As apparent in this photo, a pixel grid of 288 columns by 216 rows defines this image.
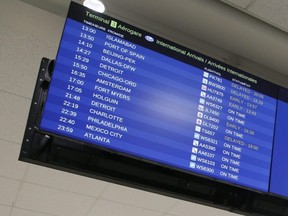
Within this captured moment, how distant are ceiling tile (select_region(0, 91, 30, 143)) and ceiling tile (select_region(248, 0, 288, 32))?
1779 mm

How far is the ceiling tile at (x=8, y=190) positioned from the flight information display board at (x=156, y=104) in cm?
231

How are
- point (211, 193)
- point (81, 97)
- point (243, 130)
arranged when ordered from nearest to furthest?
point (81, 97) < point (211, 193) < point (243, 130)

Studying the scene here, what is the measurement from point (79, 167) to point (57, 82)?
0.40m

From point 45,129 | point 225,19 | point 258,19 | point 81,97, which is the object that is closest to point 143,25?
point 225,19

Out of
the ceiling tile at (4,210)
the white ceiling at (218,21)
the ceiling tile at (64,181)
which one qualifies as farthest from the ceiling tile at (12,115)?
the ceiling tile at (4,210)

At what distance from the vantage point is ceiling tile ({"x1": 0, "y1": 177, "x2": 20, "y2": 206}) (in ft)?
12.8

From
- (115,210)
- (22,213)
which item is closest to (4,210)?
(22,213)

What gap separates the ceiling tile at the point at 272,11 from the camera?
7.61 feet

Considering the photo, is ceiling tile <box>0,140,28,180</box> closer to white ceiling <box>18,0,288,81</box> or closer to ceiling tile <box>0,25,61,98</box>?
ceiling tile <box>0,25,61,98</box>

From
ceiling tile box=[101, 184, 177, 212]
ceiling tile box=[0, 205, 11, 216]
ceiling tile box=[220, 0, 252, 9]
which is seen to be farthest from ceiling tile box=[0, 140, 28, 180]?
ceiling tile box=[220, 0, 252, 9]

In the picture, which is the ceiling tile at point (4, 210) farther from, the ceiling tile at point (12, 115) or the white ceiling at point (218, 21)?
the white ceiling at point (218, 21)

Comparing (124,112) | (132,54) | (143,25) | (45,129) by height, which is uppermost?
(143,25)

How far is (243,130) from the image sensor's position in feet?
7.28

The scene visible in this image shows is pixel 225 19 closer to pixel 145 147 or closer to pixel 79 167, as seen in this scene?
pixel 145 147
